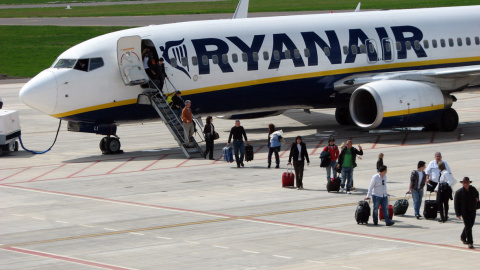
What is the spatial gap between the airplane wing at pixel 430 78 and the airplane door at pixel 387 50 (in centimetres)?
108

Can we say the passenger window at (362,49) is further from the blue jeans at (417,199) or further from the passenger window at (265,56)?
the blue jeans at (417,199)

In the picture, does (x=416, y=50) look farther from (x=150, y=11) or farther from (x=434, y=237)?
(x=150, y=11)

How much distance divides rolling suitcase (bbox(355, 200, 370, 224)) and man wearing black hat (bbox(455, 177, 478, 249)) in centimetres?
289

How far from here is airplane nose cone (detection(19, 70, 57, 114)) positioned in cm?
3644

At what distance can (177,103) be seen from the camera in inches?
1492

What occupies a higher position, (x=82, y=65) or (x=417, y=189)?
(x=82, y=65)

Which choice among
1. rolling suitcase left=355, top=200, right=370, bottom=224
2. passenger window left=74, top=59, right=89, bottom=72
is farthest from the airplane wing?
rolling suitcase left=355, top=200, right=370, bottom=224

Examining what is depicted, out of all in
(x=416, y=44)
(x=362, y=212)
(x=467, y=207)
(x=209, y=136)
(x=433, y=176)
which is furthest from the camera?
(x=416, y=44)

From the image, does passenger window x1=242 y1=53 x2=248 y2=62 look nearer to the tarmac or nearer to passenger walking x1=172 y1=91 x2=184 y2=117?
passenger walking x1=172 y1=91 x2=184 y2=117

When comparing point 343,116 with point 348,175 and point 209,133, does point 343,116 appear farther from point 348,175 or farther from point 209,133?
point 348,175

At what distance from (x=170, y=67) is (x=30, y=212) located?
41.9 ft

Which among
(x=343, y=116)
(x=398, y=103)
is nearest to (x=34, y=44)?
(x=343, y=116)

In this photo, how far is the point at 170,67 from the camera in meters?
38.2

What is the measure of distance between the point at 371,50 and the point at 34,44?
6029cm
